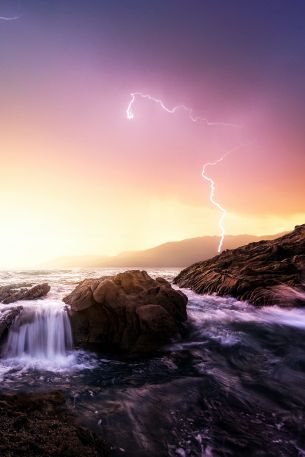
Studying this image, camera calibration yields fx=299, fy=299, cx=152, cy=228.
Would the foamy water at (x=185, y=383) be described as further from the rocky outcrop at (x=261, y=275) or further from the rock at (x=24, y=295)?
the rocky outcrop at (x=261, y=275)

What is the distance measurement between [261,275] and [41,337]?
1645cm

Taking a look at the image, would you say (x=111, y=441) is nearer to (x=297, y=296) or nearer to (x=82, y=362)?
(x=82, y=362)

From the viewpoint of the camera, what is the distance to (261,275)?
22.6m

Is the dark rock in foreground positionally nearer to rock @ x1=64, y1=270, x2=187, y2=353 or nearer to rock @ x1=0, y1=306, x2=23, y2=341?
rock @ x1=64, y1=270, x2=187, y2=353

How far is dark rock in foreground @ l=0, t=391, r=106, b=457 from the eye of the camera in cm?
468

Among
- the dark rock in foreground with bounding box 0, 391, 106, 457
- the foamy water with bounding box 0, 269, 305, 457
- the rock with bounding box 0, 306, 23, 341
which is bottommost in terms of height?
the foamy water with bounding box 0, 269, 305, 457

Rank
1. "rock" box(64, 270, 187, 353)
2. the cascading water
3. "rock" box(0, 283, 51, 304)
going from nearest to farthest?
the cascading water < "rock" box(64, 270, 187, 353) < "rock" box(0, 283, 51, 304)

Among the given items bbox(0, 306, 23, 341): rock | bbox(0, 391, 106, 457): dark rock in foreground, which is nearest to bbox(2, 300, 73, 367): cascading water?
bbox(0, 306, 23, 341): rock

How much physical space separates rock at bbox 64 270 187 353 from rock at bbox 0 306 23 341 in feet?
7.56

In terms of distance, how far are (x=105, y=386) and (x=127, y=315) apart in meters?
4.52

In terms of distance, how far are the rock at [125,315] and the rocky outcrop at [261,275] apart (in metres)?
7.89

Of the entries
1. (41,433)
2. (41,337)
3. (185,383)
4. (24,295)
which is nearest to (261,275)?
(185,383)

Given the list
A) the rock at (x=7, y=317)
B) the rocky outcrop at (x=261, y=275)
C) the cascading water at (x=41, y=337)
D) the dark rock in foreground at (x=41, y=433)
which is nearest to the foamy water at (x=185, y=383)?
the cascading water at (x=41, y=337)

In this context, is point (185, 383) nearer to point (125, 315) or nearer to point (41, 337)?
point (125, 315)
